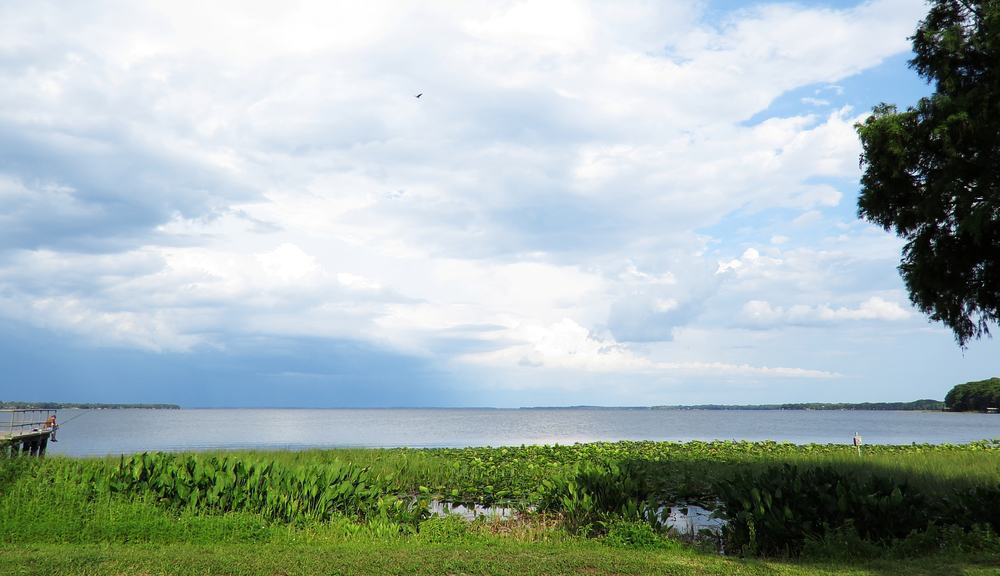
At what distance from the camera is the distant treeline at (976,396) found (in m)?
149

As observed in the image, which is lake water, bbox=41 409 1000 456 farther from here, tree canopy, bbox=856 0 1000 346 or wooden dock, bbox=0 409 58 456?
tree canopy, bbox=856 0 1000 346

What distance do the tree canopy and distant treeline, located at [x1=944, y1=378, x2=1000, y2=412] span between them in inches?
6529

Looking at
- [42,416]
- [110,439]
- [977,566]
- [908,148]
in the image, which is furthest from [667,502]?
[110,439]

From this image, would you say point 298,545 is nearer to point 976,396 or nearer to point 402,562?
point 402,562

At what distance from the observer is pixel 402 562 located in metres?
9.12

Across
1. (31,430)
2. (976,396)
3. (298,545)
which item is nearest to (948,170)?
(298,545)

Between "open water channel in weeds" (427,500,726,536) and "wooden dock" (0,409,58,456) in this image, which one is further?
"wooden dock" (0,409,58,456)

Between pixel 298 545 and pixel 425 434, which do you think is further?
pixel 425 434

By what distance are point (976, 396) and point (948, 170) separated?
186 metres

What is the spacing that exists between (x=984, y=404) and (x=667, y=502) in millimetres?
177231

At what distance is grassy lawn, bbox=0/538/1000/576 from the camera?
28.5 ft

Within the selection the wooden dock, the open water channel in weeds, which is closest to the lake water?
the wooden dock

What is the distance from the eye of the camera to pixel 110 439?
66.8m

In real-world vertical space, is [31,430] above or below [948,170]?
below
